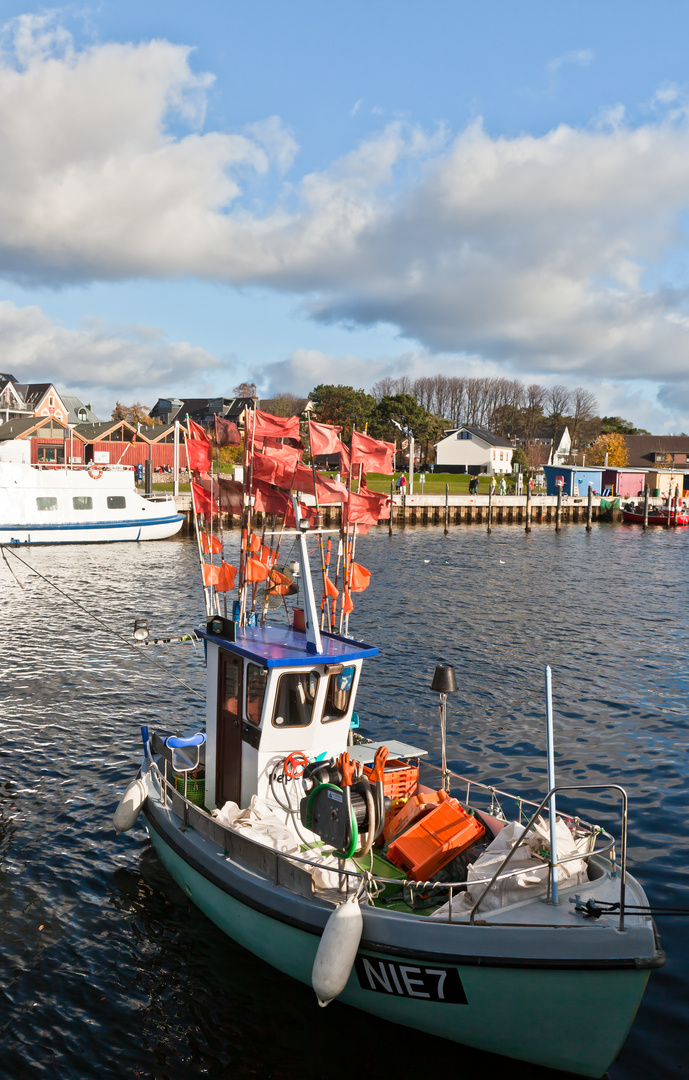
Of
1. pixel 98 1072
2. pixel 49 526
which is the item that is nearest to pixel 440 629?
pixel 98 1072

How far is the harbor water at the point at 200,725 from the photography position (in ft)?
30.9

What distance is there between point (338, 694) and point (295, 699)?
657mm

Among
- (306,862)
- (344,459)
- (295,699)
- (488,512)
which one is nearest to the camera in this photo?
(306,862)

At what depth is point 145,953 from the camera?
1126 cm

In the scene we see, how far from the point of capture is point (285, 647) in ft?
37.8

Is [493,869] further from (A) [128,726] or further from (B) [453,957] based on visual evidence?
(A) [128,726]

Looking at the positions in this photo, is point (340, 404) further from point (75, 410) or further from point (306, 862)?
point (306, 862)

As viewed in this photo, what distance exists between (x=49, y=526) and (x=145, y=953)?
46263 millimetres

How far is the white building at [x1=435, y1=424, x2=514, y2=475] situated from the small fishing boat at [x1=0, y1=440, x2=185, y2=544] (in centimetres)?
7751

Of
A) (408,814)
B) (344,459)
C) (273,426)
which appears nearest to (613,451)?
(344,459)

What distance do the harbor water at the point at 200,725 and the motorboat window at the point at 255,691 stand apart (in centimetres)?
336

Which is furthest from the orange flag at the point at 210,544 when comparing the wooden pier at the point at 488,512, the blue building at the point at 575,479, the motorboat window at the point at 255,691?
the blue building at the point at 575,479

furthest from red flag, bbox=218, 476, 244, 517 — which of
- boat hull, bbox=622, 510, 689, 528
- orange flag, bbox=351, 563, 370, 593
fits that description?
boat hull, bbox=622, 510, 689, 528

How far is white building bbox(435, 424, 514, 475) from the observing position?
126938 millimetres
